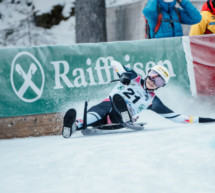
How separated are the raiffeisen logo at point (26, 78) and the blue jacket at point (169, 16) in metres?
1.94

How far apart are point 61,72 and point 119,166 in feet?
9.92

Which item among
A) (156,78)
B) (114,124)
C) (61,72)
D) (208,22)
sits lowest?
(114,124)

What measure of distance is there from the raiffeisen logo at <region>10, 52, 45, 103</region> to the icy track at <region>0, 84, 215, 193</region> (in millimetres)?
1493

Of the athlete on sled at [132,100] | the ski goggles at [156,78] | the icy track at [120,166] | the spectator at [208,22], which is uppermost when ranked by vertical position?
the spectator at [208,22]

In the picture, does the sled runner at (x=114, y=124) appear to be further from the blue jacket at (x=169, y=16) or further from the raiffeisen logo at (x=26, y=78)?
the blue jacket at (x=169, y=16)

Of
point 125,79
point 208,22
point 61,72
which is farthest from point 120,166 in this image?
point 208,22

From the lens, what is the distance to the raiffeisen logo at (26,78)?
5676 mm

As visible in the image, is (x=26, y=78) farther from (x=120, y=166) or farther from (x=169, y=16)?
(x=120, y=166)

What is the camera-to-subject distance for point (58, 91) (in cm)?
577

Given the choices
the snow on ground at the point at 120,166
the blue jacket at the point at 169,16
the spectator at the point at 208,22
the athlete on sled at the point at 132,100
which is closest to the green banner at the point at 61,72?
the blue jacket at the point at 169,16

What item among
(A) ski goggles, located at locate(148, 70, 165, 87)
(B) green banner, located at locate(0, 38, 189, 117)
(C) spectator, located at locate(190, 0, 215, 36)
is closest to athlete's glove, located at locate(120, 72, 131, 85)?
(A) ski goggles, located at locate(148, 70, 165, 87)

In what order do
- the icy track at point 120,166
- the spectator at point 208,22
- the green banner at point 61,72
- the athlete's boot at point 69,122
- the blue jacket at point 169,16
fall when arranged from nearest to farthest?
1. the icy track at point 120,166
2. the athlete's boot at point 69,122
3. the green banner at point 61,72
4. the blue jacket at point 169,16
5. the spectator at point 208,22

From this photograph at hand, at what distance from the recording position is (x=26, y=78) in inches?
224

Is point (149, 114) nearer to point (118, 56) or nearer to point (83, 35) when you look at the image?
point (118, 56)
